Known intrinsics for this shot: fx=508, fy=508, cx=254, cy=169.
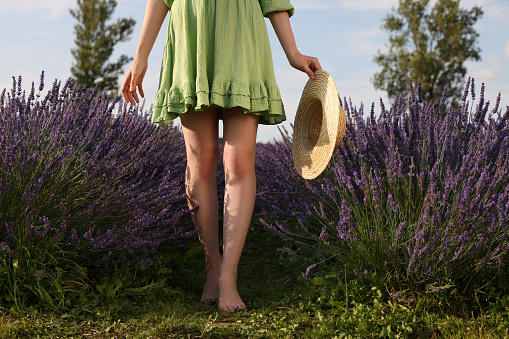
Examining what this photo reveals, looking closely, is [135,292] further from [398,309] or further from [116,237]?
[398,309]

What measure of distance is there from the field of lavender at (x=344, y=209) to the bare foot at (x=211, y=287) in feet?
0.74

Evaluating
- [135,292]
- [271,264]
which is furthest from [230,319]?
[271,264]

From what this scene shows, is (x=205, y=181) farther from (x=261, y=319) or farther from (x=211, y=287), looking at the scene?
(x=261, y=319)

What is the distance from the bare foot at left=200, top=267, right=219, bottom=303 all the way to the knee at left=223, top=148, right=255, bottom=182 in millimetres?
484

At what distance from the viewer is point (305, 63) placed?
7.75ft

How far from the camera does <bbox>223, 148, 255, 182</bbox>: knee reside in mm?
2279

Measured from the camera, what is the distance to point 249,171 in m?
2.33

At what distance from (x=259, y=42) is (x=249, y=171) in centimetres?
59

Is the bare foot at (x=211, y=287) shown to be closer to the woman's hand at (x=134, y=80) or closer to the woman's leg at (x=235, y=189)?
the woman's leg at (x=235, y=189)

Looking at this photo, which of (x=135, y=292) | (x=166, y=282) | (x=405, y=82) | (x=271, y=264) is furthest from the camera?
(x=405, y=82)

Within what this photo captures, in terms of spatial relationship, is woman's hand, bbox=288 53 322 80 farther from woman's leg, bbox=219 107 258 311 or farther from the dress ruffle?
woman's leg, bbox=219 107 258 311

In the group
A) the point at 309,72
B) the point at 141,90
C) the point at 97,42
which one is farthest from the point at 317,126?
the point at 97,42

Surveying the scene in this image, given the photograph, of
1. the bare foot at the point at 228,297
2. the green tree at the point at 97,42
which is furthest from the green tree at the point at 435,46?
the bare foot at the point at 228,297

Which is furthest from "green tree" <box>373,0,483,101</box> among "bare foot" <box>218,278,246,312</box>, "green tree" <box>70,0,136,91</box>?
"bare foot" <box>218,278,246,312</box>
